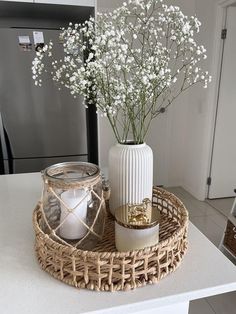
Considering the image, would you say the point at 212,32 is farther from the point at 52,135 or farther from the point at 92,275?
the point at 92,275

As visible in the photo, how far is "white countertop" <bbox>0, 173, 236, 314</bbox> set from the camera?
1.87ft

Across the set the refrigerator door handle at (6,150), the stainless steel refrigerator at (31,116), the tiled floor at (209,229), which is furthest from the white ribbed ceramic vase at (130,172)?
the refrigerator door handle at (6,150)

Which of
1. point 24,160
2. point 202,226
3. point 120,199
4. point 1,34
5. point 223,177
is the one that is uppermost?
point 1,34

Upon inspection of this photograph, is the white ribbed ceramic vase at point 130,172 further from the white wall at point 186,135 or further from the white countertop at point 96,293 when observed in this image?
the white wall at point 186,135

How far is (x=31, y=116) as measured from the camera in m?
2.39

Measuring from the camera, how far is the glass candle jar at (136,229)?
0.64 m

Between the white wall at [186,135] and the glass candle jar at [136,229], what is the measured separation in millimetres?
2080

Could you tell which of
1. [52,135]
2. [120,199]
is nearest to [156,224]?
[120,199]

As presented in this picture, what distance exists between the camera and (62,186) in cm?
67

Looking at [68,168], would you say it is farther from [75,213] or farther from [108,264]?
[108,264]

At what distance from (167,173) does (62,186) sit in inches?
115

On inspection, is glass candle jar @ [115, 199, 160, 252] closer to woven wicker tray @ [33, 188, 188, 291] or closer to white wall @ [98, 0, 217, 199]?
woven wicker tray @ [33, 188, 188, 291]

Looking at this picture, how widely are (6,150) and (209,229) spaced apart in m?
2.03

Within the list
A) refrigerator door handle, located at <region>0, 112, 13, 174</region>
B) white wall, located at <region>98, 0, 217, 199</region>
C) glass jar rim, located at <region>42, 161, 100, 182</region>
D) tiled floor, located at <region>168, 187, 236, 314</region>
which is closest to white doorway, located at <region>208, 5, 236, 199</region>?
white wall, located at <region>98, 0, 217, 199</region>
